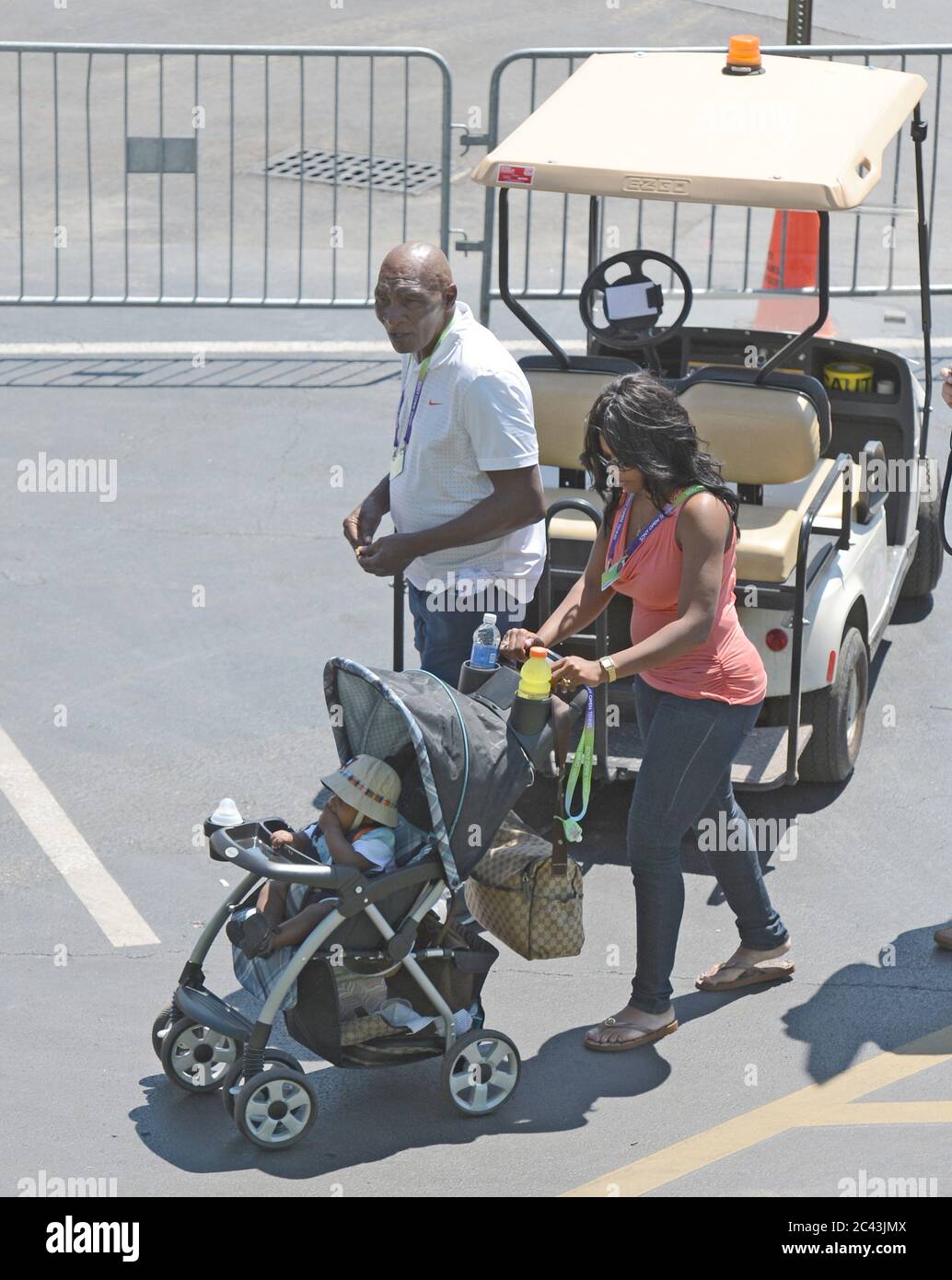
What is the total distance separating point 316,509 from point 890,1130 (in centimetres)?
500

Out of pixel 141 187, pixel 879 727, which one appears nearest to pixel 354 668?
pixel 879 727

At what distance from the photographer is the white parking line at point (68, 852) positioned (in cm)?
605

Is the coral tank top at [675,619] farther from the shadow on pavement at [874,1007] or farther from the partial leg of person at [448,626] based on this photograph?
the shadow on pavement at [874,1007]

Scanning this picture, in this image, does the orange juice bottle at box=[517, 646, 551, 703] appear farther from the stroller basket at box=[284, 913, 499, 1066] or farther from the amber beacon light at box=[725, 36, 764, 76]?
the amber beacon light at box=[725, 36, 764, 76]

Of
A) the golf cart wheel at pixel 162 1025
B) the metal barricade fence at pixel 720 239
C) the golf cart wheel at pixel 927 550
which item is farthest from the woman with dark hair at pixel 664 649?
the metal barricade fence at pixel 720 239

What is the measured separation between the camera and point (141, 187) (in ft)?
45.6

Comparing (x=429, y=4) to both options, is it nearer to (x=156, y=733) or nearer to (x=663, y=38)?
(x=663, y=38)

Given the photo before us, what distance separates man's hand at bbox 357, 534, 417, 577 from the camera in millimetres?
5871

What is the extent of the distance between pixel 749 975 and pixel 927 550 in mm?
3129

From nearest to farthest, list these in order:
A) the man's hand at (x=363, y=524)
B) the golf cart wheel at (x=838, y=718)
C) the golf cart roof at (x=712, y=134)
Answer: the man's hand at (x=363, y=524) < the golf cart roof at (x=712, y=134) < the golf cart wheel at (x=838, y=718)

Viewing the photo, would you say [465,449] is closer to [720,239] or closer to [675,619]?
[675,619]

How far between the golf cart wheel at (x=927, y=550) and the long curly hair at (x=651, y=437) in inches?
128

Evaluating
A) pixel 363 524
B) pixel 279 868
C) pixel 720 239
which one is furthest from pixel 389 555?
pixel 720 239
